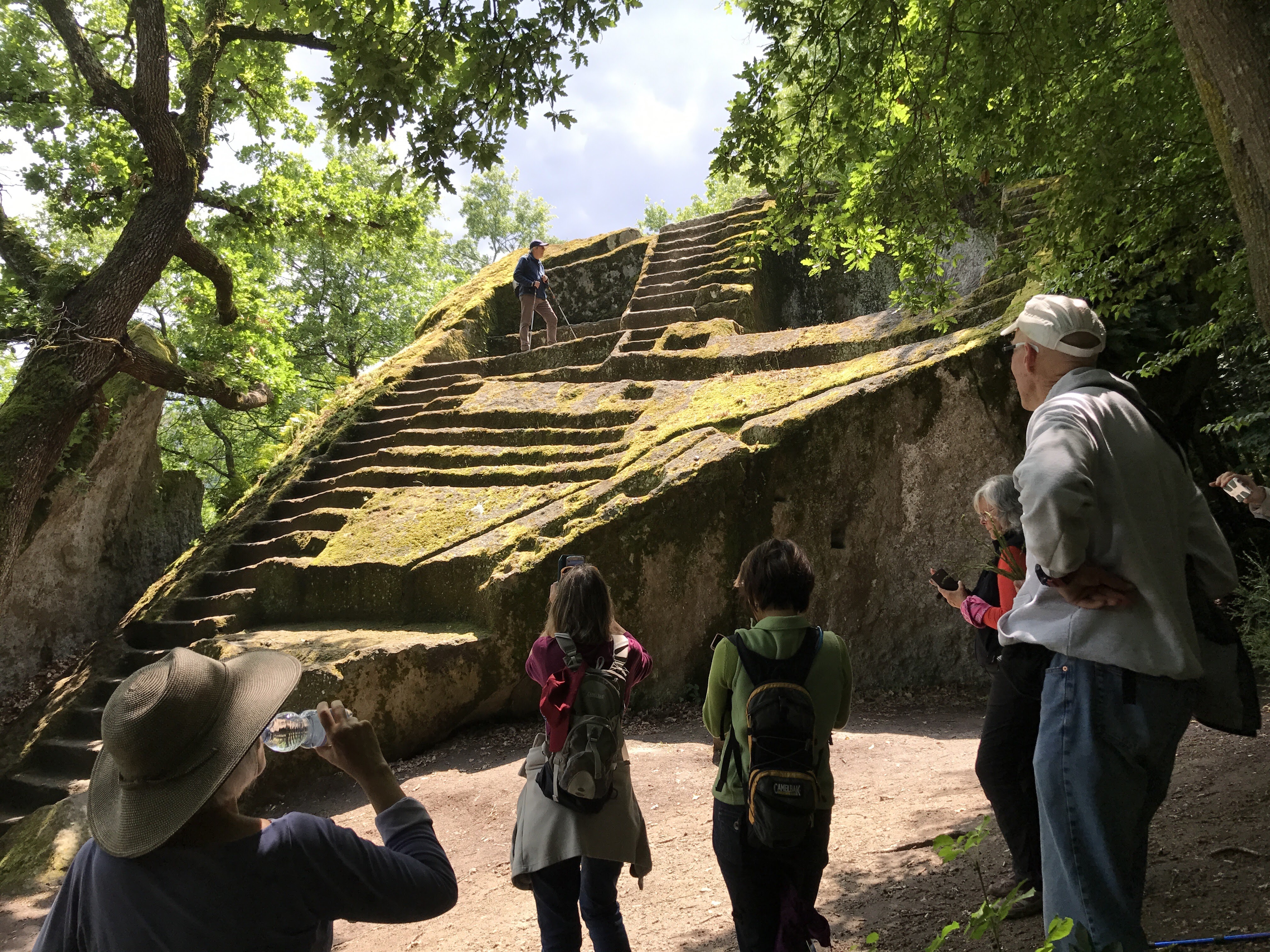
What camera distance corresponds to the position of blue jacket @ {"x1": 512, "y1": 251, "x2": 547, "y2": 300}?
525 inches

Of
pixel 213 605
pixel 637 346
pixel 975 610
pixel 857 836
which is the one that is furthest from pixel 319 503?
pixel 975 610

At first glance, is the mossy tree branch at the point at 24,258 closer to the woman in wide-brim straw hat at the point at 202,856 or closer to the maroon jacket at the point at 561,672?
the maroon jacket at the point at 561,672

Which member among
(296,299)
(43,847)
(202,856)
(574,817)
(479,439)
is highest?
(296,299)

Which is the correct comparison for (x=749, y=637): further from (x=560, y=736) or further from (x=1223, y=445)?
(x=1223, y=445)

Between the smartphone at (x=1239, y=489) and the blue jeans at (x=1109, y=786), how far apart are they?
128 cm

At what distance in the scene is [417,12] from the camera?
4633 millimetres

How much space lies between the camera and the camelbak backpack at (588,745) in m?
2.80

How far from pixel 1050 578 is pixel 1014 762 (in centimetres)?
124

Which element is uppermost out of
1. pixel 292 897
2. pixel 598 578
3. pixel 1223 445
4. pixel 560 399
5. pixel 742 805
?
pixel 560 399

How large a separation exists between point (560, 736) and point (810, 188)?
473 centimetres

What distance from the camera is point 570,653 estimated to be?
2953mm

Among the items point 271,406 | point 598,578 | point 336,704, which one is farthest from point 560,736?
point 271,406

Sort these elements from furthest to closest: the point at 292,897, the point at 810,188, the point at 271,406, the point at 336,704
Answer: the point at 271,406 < the point at 810,188 < the point at 336,704 < the point at 292,897

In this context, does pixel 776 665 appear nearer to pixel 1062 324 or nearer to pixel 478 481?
pixel 1062 324
